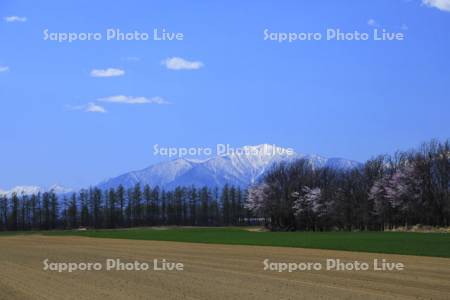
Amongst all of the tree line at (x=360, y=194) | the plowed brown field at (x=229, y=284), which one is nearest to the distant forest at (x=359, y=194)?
the tree line at (x=360, y=194)

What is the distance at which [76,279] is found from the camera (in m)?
27.9

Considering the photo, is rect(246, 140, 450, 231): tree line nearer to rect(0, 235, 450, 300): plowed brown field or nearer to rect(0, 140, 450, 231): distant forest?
rect(0, 140, 450, 231): distant forest

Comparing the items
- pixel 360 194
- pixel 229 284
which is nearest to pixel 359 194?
pixel 360 194

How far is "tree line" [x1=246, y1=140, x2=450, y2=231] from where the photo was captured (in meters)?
105

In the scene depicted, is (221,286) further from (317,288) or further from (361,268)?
(361,268)

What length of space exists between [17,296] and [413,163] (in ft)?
312

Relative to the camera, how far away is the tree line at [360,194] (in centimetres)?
10500

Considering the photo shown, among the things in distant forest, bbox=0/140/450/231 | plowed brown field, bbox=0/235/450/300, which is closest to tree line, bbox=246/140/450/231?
distant forest, bbox=0/140/450/231

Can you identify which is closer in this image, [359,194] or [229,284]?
[229,284]

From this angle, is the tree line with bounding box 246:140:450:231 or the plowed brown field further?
the tree line with bounding box 246:140:450:231

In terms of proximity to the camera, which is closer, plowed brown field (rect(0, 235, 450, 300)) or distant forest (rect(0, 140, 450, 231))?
plowed brown field (rect(0, 235, 450, 300))

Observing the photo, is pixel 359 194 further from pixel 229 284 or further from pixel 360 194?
pixel 229 284

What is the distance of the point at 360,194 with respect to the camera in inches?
Result: 4759

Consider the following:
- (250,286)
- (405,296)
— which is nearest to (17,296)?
(250,286)
